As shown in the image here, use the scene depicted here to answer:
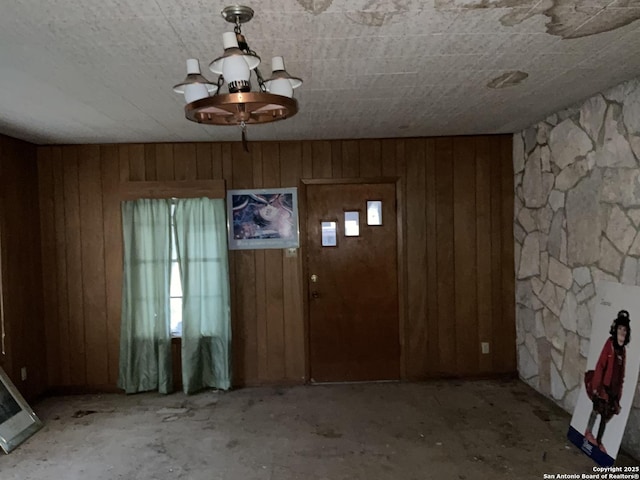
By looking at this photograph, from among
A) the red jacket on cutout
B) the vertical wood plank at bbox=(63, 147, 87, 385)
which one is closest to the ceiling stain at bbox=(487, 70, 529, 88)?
A: the red jacket on cutout

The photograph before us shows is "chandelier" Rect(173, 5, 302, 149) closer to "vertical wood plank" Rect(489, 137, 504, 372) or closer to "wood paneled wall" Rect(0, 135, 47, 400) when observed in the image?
"wood paneled wall" Rect(0, 135, 47, 400)

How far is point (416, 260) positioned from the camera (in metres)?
4.41

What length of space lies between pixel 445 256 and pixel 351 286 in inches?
36.2

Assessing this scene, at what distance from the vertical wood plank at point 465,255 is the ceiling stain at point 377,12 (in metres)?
2.65

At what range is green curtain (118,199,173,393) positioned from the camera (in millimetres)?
4219

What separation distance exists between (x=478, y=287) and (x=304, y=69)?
9.24ft

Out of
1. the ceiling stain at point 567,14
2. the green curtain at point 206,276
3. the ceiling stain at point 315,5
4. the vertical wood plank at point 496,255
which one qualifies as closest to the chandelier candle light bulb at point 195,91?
the ceiling stain at point 315,5

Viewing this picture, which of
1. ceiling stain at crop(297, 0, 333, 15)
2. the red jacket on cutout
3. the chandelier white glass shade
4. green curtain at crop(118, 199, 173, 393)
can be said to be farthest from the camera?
green curtain at crop(118, 199, 173, 393)

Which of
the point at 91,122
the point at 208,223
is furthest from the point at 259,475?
the point at 91,122

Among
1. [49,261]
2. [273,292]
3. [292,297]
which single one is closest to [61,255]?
[49,261]

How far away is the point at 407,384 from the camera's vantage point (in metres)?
4.35

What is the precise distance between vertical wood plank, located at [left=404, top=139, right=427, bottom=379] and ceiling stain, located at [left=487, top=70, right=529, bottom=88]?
1.54 meters

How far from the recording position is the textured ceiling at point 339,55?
6.05ft

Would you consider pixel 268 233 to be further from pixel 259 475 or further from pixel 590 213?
pixel 590 213
